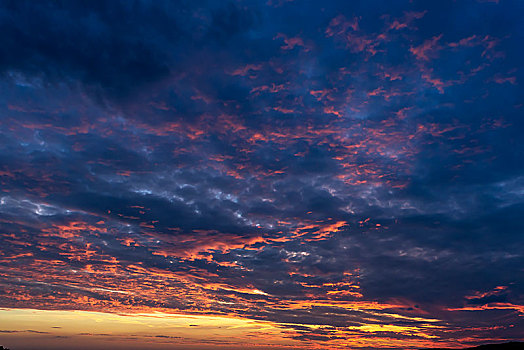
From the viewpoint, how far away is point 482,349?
200m

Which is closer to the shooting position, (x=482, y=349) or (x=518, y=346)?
(x=518, y=346)

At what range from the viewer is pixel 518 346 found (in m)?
186

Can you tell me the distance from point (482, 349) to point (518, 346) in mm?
16927
